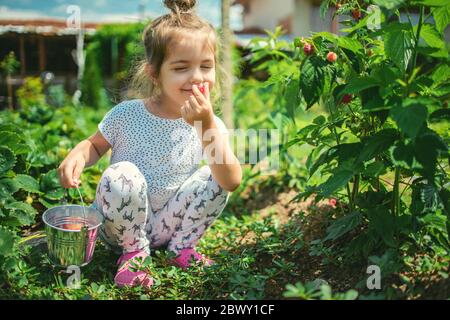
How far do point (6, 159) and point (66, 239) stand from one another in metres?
0.40

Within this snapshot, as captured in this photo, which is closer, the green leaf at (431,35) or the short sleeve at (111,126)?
the green leaf at (431,35)

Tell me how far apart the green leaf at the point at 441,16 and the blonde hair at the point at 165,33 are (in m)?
0.85

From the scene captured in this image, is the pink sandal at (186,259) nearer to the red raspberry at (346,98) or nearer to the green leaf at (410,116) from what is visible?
the red raspberry at (346,98)

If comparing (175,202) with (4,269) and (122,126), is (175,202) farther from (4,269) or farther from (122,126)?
(4,269)

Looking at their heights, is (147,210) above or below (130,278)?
above

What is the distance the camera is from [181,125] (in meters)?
2.08

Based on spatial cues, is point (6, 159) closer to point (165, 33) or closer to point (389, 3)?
point (165, 33)

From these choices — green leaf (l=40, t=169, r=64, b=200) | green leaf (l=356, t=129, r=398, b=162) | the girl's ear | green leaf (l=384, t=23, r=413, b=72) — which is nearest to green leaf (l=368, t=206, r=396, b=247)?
green leaf (l=356, t=129, r=398, b=162)

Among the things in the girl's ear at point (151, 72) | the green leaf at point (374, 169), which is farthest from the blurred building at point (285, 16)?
the green leaf at point (374, 169)

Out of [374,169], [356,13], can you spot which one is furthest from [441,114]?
[356,13]

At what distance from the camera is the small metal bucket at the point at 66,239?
5.40 feet

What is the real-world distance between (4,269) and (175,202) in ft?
2.17

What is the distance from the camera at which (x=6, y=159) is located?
1790 millimetres
